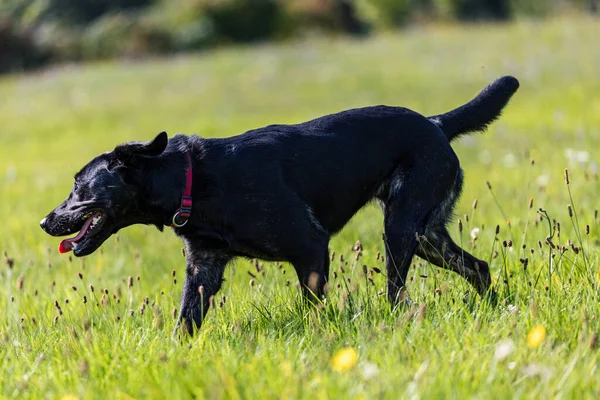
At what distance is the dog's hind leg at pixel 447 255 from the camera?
4.56m

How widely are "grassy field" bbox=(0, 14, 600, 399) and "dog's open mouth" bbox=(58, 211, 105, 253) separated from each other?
0.20 meters

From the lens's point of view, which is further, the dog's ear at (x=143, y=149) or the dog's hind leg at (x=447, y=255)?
the dog's hind leg at (x=447, y=255)

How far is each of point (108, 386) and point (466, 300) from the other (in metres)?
1.71

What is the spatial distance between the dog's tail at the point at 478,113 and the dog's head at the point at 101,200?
1.81m

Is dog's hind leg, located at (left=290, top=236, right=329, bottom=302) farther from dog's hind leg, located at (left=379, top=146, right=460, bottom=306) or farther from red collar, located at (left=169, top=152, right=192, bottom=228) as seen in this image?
red collar, located at (left=169, top=152, right=192, bottom=228)

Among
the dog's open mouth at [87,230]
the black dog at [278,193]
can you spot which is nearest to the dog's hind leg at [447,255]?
the black dog at [278,193]

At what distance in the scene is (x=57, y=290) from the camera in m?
5.31

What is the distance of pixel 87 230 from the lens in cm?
423

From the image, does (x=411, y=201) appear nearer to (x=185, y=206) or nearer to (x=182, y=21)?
(x=185, y=206)

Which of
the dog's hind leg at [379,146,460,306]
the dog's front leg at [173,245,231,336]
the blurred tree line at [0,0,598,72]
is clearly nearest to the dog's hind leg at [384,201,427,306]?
the dog's hind leg at [379,146,460,306]

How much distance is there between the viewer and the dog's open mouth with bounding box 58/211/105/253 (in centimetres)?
417

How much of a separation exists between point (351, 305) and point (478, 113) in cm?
181

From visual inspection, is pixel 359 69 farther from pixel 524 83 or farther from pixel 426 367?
pixel 426 367

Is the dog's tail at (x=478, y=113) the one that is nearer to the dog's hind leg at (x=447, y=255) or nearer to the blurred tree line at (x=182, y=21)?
the dog's hind leg at (x=447, y=255)
